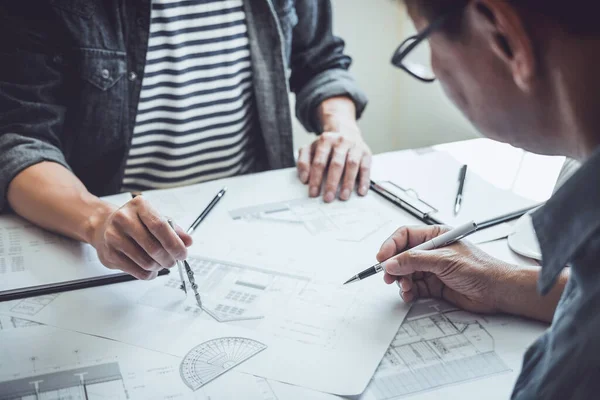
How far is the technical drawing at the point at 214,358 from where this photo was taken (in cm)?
82

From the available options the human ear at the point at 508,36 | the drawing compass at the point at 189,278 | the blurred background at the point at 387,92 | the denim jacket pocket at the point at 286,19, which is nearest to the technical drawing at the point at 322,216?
the drawing compass at the point at 189,278

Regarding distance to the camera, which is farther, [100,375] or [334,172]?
[334,172]

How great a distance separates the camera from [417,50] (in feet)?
2.37

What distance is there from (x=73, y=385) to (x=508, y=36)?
62cm

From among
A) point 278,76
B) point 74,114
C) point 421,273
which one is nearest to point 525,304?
point 421,273

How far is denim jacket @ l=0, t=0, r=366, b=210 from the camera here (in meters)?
1.23

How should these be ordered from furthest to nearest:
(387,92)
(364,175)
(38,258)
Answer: (387,92)
(364,175)
(38,258)

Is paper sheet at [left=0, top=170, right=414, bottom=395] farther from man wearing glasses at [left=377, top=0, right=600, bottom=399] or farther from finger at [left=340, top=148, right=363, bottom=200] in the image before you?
man wearing glasses at [left=377, top=0, right=600, bottom=399]

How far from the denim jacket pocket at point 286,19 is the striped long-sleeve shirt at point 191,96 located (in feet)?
0.27

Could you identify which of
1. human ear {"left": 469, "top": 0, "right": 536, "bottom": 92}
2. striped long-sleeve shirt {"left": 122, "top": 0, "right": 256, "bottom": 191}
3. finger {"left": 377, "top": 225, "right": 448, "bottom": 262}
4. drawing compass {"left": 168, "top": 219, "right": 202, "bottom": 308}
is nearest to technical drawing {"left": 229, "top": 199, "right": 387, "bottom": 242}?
finger {"left": 377, "top": 225, "right": 448, "bottom": 262}

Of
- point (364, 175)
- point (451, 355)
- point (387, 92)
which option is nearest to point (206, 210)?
point (364, 175)

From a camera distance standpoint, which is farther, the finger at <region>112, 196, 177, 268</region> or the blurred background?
the blurred background

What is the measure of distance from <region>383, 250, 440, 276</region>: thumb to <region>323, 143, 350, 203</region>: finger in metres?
0.32

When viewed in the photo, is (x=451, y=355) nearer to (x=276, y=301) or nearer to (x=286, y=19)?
(x=276, y=301)
